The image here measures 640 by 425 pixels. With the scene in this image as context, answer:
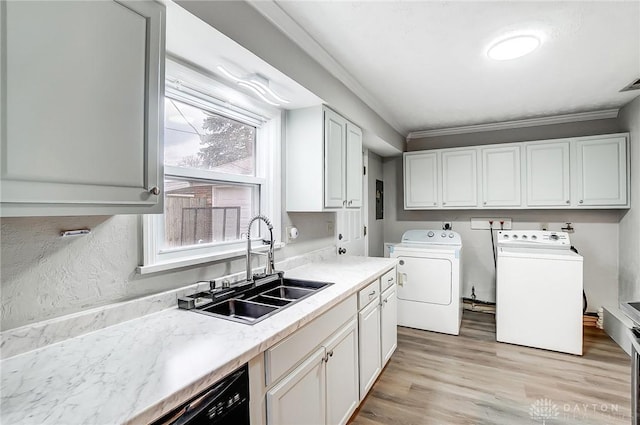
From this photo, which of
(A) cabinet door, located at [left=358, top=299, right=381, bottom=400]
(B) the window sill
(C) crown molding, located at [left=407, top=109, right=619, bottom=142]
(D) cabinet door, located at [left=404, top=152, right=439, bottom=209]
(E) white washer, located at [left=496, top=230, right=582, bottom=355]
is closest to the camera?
(B) the window sill

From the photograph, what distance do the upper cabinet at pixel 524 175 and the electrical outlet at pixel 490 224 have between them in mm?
334

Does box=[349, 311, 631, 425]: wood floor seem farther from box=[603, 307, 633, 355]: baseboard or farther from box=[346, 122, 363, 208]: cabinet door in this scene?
box=[346, 122, 363, 208]: cabinet door

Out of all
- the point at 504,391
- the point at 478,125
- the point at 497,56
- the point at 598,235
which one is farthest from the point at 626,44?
the point at 504,391

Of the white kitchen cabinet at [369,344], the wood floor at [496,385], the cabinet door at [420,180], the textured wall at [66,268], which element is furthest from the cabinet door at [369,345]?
the cabinet door at [420,180]

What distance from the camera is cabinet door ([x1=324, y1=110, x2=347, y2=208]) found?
2344mm

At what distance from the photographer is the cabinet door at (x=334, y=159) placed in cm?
234

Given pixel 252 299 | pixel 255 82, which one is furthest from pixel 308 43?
pixel 252 299

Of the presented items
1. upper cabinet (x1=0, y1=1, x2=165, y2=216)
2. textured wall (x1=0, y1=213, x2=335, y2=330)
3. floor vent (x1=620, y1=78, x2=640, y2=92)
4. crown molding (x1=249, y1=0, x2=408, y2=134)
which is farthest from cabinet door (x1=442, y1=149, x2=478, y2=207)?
upper cabinet (x1=0, y1=1, x2=165, y2=216)

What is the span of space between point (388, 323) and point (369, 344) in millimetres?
458

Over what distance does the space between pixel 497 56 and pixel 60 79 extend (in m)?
2.44

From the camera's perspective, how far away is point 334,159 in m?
2.46

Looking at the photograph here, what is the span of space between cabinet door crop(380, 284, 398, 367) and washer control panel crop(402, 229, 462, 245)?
1320mm

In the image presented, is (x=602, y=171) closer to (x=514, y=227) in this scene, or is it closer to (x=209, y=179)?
(x=514, y=227)

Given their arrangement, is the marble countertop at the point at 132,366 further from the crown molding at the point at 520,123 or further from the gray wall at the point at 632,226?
the crown molding at the point at 520,123
